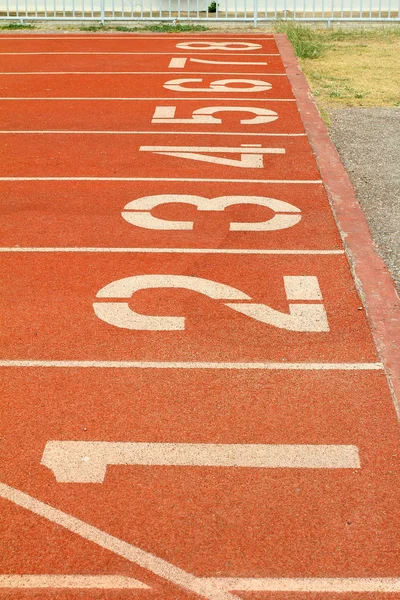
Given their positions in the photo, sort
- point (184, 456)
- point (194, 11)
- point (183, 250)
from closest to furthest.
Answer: point (184, 456) → point (183, 250) → point (194, 11)

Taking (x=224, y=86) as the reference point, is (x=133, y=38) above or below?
below

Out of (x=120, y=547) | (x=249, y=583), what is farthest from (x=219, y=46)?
(x=249, y=583)

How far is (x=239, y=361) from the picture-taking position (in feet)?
20.9

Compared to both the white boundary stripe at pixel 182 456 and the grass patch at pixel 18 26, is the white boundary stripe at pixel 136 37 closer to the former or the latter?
the grass patch at pixel 18 26

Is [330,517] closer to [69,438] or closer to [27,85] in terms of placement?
[69,438]

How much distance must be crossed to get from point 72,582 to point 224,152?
7.78 m

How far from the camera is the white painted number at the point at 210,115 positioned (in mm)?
12930

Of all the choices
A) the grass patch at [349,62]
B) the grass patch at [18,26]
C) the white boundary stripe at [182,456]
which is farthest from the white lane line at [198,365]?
the grass patch at [18,26]

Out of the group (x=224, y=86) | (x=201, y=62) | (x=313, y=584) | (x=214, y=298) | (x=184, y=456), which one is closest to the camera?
(x=313, y=584)

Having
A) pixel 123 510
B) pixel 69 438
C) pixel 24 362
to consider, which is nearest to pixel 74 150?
pixel 24 362

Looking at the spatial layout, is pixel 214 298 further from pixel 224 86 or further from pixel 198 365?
pixel 224 86

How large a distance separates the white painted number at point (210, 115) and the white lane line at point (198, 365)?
7.07 m

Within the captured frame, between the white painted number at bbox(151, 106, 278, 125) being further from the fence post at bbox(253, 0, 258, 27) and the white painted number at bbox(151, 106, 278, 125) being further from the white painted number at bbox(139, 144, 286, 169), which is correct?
the fence post at bbox(253, 0, 258, 27)

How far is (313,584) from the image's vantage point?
4.37m
